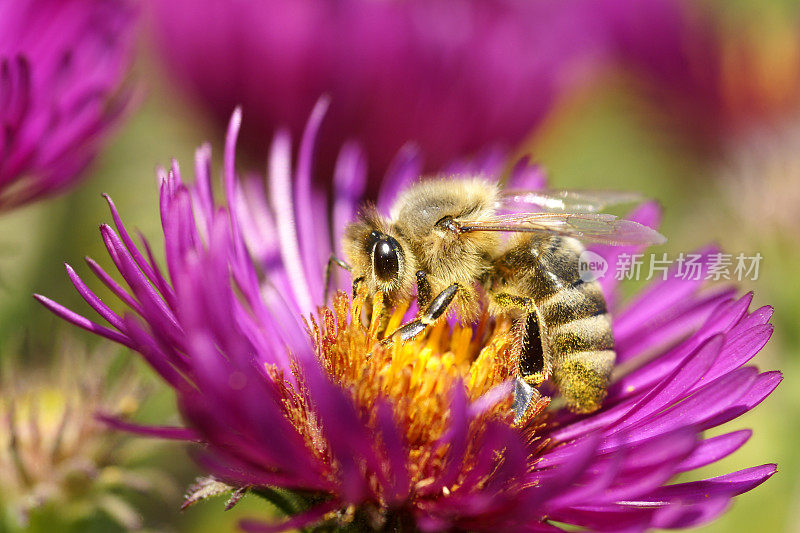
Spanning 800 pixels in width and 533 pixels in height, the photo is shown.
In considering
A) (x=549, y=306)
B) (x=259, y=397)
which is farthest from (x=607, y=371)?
(x=259, y=397)

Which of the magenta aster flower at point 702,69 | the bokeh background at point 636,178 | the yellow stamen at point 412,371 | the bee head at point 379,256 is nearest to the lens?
the yellow stamen at point 412,371

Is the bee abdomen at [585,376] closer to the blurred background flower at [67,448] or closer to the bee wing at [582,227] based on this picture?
the bee wing at [582,227]

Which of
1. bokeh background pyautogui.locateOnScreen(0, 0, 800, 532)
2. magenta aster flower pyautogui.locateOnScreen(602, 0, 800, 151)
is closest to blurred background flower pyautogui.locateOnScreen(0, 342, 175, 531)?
bokeh background pyautogui.locateOnScreen(0, 0, 800, 532)

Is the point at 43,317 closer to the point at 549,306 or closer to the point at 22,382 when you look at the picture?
the point at 22,382
